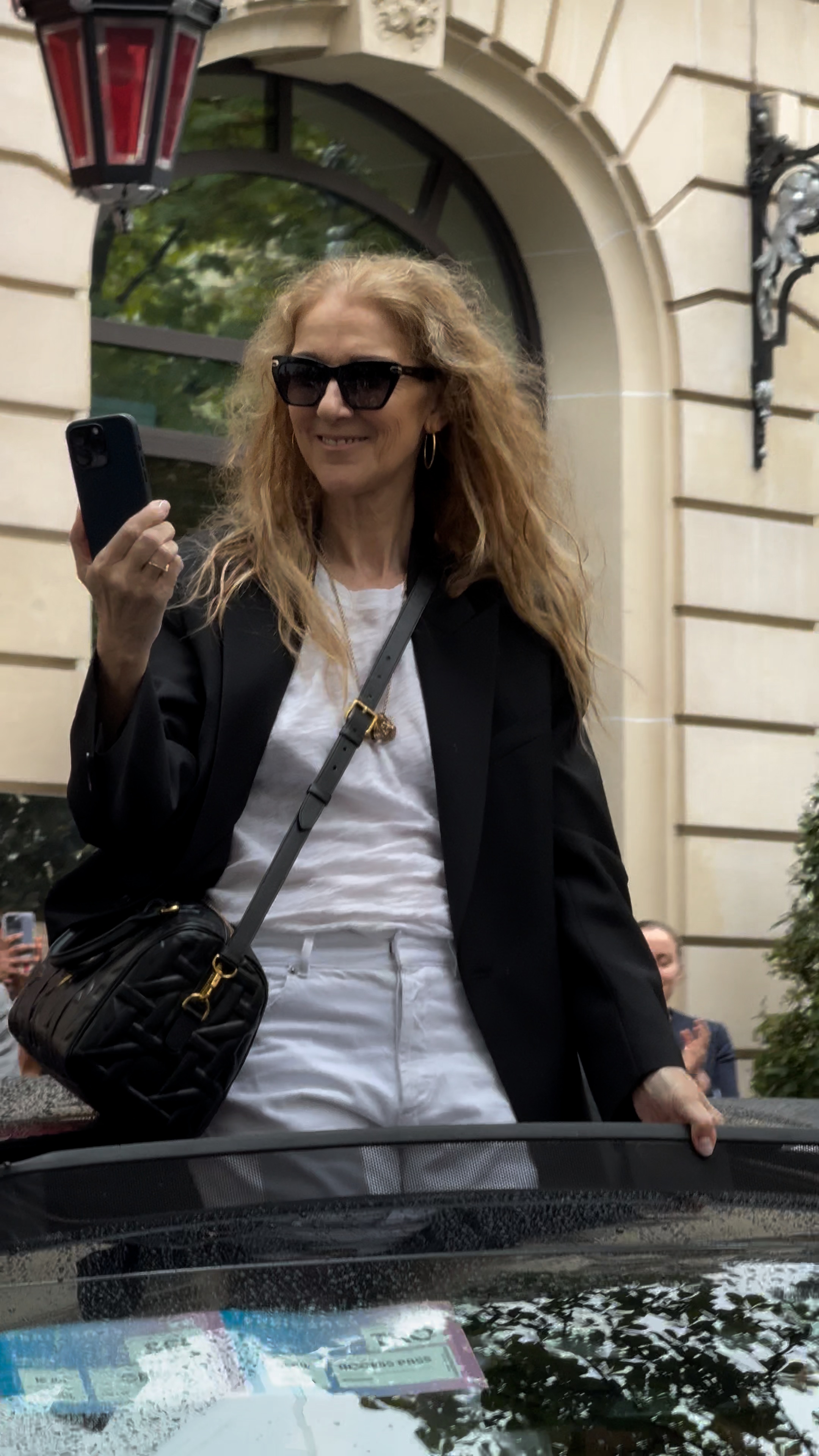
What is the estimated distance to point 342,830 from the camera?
96.8 inches

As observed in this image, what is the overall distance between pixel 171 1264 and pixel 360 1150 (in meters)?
0.33

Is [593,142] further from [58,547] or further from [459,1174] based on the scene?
[459,1174]

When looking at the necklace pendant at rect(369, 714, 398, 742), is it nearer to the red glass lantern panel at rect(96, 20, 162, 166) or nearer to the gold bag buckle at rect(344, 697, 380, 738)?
the gold bag buckle at rect(344, 697, 380, 738)

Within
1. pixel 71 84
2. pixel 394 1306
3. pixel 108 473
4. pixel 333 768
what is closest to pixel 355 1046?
pixel 333 768

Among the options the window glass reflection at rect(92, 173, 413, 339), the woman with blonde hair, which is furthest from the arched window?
the woman with blonde hair

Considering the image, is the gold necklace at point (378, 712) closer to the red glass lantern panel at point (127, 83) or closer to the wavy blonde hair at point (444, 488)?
the wavy blonde hair at point (444, 488)

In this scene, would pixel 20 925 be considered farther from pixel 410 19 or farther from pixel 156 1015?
pixel 410 19

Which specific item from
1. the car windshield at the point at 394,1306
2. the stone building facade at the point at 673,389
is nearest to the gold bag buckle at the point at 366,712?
the car windshield at the point at 394,1306

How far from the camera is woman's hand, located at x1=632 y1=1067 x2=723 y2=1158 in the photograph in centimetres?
231

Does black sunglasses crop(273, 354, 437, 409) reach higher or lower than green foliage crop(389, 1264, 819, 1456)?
higher

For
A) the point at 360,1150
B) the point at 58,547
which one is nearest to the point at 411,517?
the point at 360,1150

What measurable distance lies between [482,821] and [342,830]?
17 cm

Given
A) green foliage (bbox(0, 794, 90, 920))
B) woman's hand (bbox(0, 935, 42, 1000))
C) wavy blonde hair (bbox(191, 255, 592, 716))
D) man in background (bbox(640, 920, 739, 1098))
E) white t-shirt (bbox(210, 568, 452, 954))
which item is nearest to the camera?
white t-shirt (bbox(210, 568, 452, 954))

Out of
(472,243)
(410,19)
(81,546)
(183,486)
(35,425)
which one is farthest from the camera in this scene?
(472,243)
